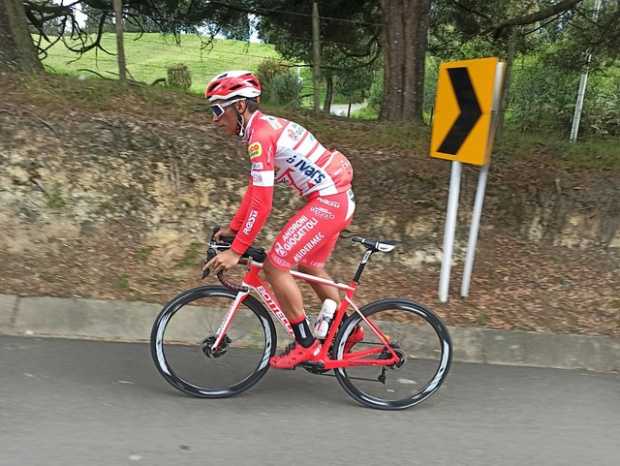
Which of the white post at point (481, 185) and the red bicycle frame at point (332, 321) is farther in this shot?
the white post at point (481, 185)

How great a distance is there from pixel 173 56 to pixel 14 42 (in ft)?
20.3

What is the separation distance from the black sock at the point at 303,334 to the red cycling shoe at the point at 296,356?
3cm

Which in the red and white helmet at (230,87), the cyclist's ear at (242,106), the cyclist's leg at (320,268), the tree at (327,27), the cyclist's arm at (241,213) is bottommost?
the cyclist's leg at (320,268)

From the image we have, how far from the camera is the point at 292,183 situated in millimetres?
3676

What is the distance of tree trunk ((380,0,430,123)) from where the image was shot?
26.2 feet

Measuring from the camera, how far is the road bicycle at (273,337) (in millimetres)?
3643

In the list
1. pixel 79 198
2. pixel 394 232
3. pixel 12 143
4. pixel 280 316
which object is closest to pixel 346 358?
pixel 280 316

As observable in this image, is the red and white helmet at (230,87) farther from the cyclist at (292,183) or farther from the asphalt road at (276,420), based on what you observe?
the asphalt road at (276,420)

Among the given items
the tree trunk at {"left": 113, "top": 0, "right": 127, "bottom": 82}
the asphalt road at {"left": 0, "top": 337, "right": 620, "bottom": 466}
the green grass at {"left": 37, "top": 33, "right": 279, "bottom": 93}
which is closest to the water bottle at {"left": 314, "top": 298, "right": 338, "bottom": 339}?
the asphalt road at {"left": 0, "top": 337, "right": 620, "bottom": 466}

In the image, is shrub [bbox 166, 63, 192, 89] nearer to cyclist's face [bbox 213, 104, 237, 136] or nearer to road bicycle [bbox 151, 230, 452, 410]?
cyclist's face [bbox 213, 104, 237, 136]

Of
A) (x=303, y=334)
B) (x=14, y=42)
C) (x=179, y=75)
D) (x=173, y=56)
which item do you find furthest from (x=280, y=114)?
(x=173, y=56)

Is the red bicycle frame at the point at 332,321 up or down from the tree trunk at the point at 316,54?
down

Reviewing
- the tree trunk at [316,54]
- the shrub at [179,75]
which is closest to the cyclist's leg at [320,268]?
the tree trunk at [316,54]

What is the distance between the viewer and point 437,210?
6.37m
